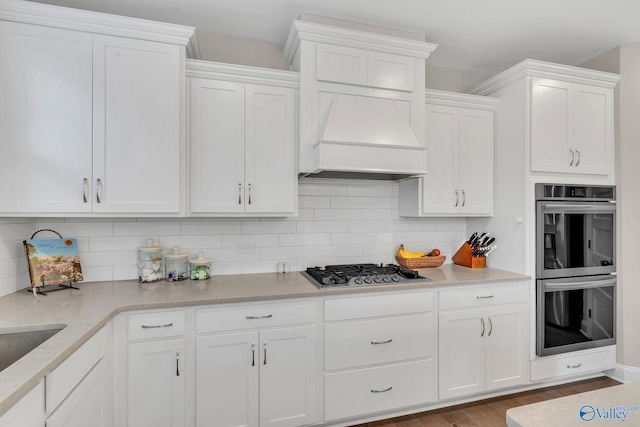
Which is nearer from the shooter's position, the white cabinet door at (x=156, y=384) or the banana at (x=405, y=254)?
the white cabinet door at (x=156, y=384)

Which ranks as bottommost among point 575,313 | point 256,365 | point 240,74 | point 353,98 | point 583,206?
point 256,365

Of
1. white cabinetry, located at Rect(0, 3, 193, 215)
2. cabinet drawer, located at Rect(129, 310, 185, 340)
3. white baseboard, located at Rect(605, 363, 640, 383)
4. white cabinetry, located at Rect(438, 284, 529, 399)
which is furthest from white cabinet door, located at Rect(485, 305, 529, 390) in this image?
white cabinetry, located at Rect(0, 3, 193, 215)

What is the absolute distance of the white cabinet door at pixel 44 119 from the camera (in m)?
1.78

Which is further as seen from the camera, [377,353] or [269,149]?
[269,149]

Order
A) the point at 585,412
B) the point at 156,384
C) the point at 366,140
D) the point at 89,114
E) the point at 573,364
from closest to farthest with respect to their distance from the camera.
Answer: the point at 585,412
the point at 156,384
the point at 89,114
the point at 366,140
the point at 573,364

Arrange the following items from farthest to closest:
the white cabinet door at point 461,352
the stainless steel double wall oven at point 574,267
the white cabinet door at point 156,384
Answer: the stainless steel double wall oven at point 574,267 < the white cabinet door at point 461,352 < the white cabinet door at point 156,384

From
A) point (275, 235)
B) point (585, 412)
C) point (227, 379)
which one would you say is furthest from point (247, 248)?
point (585, 412)

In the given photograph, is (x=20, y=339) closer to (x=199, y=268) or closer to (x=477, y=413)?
(x=199, y=268)

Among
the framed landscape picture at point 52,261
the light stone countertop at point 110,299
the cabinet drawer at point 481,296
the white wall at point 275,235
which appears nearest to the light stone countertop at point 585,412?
the light stone countertop at point 110,299

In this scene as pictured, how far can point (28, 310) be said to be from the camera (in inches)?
64.1

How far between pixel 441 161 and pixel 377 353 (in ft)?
5.16

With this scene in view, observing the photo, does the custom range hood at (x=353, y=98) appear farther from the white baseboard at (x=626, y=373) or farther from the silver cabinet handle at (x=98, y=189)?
the white baseboard at (x=626, y=373)

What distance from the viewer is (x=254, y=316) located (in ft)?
6.41

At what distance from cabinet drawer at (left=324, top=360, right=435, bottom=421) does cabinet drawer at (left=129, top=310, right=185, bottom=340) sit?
956 mm
